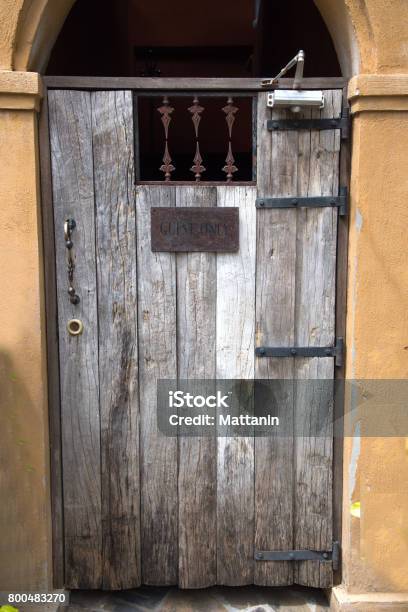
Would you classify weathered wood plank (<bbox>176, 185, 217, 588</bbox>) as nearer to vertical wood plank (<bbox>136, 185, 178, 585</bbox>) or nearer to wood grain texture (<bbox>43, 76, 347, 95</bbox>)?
vertical wood plank (<bbox>136, 185, 178, 585</bbox>)

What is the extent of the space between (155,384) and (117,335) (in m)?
0.28

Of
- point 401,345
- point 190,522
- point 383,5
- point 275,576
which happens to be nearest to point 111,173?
point 383,5

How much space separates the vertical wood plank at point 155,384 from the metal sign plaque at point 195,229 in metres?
0.04

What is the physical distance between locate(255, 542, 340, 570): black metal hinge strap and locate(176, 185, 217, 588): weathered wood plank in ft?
0.77

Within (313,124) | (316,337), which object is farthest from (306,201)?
(316,337)

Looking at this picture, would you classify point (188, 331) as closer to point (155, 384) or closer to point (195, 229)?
point (155, 384)

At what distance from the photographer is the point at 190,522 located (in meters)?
2.34

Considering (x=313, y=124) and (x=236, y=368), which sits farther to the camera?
(x=236, y=368)

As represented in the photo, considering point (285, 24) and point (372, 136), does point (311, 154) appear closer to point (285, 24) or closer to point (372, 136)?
point (372, 136)

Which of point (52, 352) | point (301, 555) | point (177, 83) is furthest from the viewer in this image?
point (301, 555)

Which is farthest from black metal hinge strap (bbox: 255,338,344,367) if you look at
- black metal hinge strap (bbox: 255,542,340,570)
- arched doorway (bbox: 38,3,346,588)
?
black metal hinge strap (bbox: 255,542,340,570)

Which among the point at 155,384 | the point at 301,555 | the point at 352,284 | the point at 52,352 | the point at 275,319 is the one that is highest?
→ the point at 352,284

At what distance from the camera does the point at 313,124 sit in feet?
7.05

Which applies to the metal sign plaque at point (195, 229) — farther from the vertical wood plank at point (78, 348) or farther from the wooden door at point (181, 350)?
the vertical wood plank at point (78, 348)
